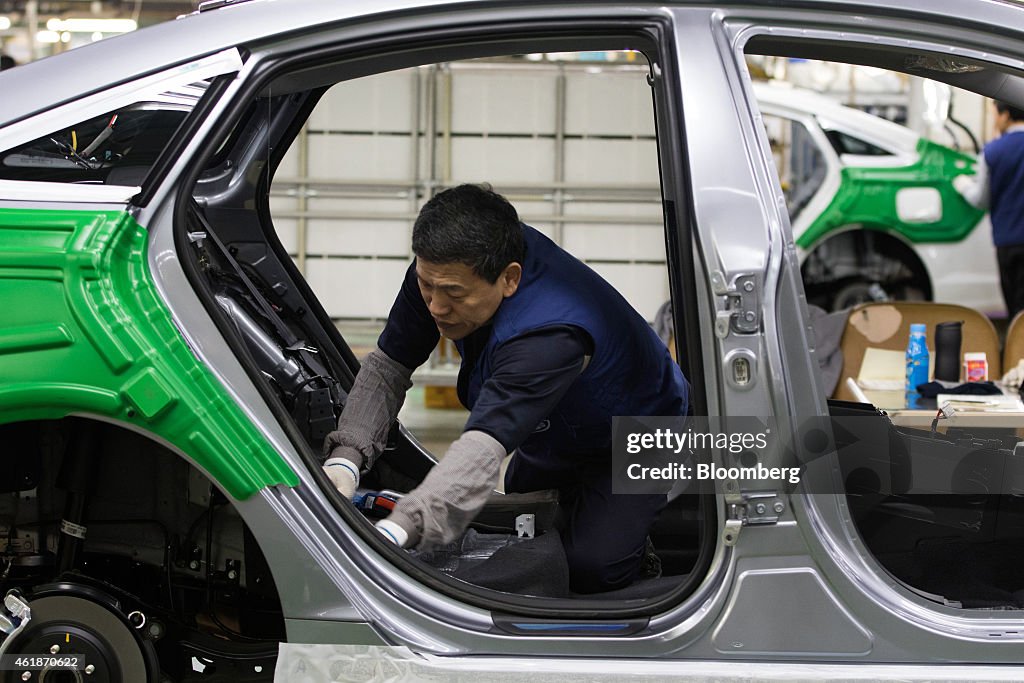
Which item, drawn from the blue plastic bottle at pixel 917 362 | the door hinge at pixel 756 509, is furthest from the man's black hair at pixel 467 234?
the blue plastic bottle at pixel 917 362

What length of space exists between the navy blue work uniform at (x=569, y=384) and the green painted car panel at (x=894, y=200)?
558cm

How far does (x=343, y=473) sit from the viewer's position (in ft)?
6.69

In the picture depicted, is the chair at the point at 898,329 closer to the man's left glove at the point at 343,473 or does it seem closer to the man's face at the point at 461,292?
the man's face at the point at 461,292

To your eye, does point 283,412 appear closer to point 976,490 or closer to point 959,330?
point 976,490

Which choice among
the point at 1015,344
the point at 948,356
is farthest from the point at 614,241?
the point at 948,356

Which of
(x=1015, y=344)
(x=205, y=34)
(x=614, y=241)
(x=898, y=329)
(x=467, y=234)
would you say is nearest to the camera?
(x=205, y=34)

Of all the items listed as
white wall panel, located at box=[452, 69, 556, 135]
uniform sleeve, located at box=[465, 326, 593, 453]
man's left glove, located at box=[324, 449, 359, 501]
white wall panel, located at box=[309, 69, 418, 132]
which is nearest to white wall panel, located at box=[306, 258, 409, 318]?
white wall panel, located at box=[309, 69, 418, 132]

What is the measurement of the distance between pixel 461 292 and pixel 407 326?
0.41 m

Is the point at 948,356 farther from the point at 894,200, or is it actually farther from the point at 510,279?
the point at 894,200

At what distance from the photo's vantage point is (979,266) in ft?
24.6

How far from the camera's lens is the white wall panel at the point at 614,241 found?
231 inches

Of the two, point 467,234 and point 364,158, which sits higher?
point 364,158

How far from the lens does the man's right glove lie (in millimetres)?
1999

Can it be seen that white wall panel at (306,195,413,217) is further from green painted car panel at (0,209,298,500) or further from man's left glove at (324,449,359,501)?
green painted car panel at (0,209,298,500)
